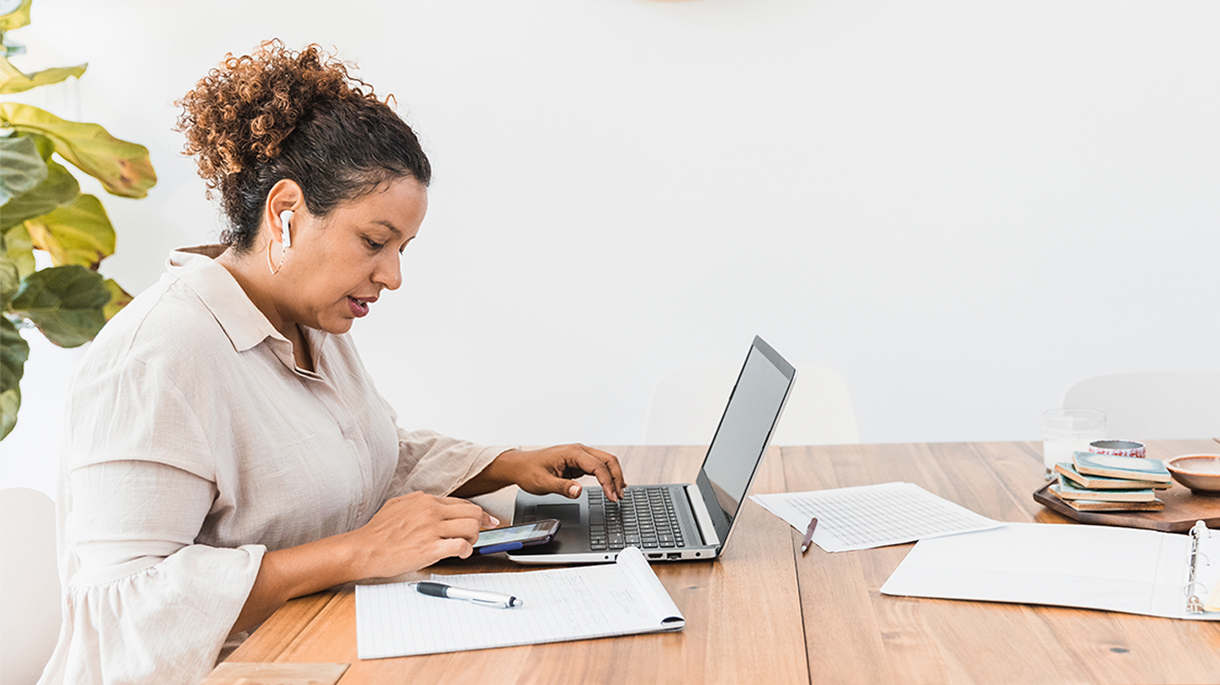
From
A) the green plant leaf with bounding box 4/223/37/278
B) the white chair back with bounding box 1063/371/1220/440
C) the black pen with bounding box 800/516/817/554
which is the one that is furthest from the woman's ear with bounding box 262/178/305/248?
the white chair back with bounding box 1063/371/1220/440

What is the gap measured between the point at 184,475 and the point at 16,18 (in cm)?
178

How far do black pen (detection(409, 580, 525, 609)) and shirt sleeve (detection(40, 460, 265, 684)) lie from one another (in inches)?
6.9

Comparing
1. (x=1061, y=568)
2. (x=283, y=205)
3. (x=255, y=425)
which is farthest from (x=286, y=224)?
(x=1061, y=568)

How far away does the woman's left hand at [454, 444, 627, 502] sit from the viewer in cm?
138

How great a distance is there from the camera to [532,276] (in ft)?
8.58

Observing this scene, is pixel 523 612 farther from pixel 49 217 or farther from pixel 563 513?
pixel 49 217

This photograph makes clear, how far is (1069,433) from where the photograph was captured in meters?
1.46

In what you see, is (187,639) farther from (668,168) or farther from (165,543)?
(668,168)

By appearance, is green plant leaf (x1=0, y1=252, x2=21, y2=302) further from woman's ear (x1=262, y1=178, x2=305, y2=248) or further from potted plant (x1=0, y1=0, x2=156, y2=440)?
woman's ear (x1=262, y1=178, x2=305, y2=248)

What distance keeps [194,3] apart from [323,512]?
1.97m

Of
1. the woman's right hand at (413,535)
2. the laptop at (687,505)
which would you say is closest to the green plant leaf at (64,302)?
the laptop at (687,505)

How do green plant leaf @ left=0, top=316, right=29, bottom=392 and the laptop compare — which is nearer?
the laptop

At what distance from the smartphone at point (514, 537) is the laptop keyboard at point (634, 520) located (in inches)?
2.4

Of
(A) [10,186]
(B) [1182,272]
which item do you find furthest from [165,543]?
(B) [1182,272]
